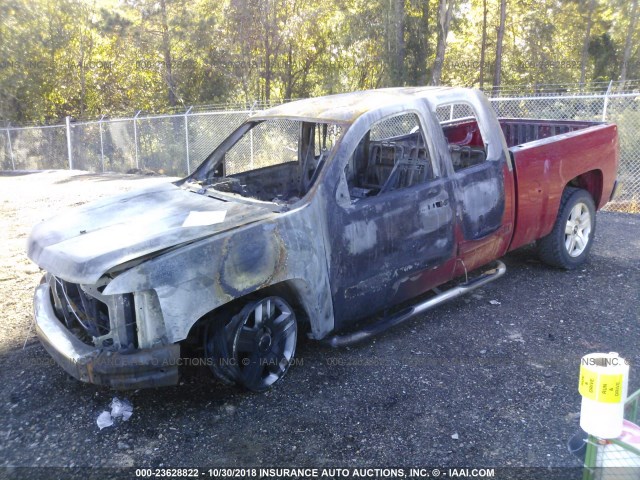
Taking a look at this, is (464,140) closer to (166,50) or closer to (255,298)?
(255,298)

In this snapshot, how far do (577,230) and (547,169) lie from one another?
1.00m

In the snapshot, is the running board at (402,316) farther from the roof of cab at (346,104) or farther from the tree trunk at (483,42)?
the tree trunk at (483,42)

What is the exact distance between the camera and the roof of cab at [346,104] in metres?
4.06

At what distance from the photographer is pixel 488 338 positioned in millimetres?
4285

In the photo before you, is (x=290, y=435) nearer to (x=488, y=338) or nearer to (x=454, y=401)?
(x=454, y=401)

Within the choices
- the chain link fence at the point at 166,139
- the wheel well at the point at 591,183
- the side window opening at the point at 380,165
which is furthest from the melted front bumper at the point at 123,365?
the chain link fence at the point at 166,139

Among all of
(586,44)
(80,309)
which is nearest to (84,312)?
(80,309)

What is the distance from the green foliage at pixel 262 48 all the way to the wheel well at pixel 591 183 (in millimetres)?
16289

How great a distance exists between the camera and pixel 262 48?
2481 cm

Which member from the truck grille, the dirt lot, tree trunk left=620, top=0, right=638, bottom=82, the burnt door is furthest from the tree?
the truck grille

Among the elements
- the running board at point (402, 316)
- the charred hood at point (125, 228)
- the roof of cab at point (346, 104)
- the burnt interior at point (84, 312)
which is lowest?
the running board at point (402, 316)

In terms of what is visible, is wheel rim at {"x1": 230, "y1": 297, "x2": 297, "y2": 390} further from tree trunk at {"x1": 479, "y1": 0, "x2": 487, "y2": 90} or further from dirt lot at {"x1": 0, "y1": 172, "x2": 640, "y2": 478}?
tree trunk at {"x1": 479, "y1": 0, "x2": 487, "y2": 90}

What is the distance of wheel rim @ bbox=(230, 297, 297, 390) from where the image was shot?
3.42 m

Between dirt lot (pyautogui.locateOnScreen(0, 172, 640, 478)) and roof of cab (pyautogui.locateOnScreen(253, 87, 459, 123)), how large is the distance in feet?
5.65
